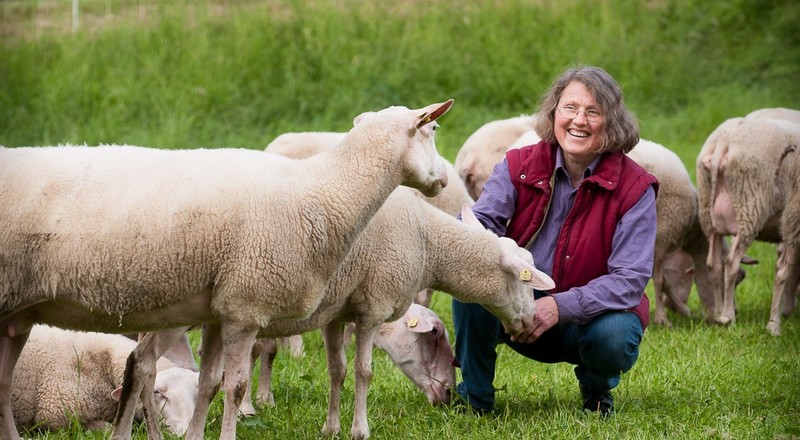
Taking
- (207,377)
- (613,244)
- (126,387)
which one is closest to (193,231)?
(207,377)

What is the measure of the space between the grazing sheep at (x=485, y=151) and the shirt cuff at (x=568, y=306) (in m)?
3.29

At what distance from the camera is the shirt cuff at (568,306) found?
→ 163 inches

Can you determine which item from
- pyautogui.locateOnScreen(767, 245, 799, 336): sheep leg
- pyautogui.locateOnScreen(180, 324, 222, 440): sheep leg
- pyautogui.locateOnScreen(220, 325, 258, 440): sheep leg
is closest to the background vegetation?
pyautogui.locateOnScreen(767, 245, 799, 336): sheep leg

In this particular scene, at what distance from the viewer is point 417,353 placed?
16.3 feet

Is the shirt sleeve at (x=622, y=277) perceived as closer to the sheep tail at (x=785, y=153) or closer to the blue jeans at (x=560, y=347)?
the blue jeans at (x=560, y=347)

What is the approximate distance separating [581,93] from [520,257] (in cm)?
70

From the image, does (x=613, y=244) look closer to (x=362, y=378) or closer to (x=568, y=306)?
(x=568, y=306)

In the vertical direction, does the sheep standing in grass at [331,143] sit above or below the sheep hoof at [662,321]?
above

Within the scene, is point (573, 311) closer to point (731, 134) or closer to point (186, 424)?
point (186, 424)

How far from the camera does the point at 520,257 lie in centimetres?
425

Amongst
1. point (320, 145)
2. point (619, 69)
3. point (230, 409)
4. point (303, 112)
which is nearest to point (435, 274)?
point (230, 409)

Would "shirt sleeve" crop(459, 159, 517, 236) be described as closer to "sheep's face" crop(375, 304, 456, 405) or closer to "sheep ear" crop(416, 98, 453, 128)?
"sheep's face" crop(375, 304, 456, 405)

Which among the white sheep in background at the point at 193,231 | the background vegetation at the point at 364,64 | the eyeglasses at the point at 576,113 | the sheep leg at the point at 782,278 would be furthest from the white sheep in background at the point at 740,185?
the white sheep in background at the point at 193,231

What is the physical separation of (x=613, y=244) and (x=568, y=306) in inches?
13.0
